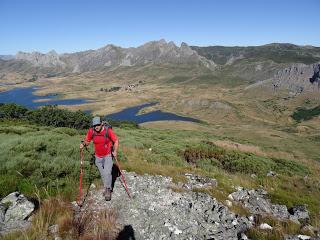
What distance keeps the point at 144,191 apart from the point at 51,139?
31.6 feet

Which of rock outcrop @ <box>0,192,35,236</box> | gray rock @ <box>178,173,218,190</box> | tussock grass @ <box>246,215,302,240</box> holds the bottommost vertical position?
gray rock @ <box>178,173,218,190</box>

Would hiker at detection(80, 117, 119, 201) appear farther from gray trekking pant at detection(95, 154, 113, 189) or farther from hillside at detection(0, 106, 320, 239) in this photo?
hillside at detection(0, 106, 320, 239)

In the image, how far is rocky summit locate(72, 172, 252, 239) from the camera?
10.4 meters

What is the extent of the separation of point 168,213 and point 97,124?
4.00 metres

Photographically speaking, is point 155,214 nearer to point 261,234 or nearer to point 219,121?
point 261,234

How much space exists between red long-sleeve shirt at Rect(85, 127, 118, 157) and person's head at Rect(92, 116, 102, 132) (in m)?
0.17

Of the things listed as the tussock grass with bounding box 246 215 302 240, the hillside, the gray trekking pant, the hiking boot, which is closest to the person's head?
the gray trekking pant

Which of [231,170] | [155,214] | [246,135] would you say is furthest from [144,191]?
[246,135]

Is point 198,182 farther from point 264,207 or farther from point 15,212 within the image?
point 15,212

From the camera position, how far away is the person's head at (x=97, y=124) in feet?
39.2

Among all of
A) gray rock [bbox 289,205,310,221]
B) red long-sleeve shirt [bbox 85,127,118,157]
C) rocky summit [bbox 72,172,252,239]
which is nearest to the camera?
rocky summit [bbox 72,172,252,239]

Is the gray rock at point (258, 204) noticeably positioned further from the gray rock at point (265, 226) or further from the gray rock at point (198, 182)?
the gray rock at point (265, 226)

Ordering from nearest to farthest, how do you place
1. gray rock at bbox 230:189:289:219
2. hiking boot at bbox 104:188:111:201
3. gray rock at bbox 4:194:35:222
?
gray rock at bbox 4:194:35:222
hiking boot at bbox 104:188:111:201
gray rock at bbox 230:189:289:219

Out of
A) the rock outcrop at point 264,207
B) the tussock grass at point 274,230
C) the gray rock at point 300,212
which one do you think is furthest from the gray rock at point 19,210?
the gray rock at point 300,212
